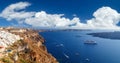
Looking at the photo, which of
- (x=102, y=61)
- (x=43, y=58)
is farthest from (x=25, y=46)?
(x=102, y=61)

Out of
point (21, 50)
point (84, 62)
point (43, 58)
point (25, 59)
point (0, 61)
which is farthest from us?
point (84, 62)

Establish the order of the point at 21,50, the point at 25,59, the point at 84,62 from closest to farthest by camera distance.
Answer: the point at 25,59
the point at 21,50
the point at 84,62

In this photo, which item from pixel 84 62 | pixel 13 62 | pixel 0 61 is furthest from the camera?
pixel 84 62

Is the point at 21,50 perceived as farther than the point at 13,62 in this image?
Yes

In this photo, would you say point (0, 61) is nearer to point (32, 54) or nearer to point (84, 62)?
point (32, 54)

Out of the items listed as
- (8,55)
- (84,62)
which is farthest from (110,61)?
(8,55)

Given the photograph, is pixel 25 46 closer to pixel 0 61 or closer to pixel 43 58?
pixel 43 58

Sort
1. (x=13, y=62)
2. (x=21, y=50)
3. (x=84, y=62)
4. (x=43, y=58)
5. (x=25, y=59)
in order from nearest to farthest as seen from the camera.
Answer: (x=13, y=62) < (x=25, y=59) < (x=21, y=50) < (x=43, y=58) < (x=84, y=62)

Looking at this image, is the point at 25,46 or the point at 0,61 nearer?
the point at 0,61

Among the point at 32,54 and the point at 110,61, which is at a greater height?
the point at 32,54
